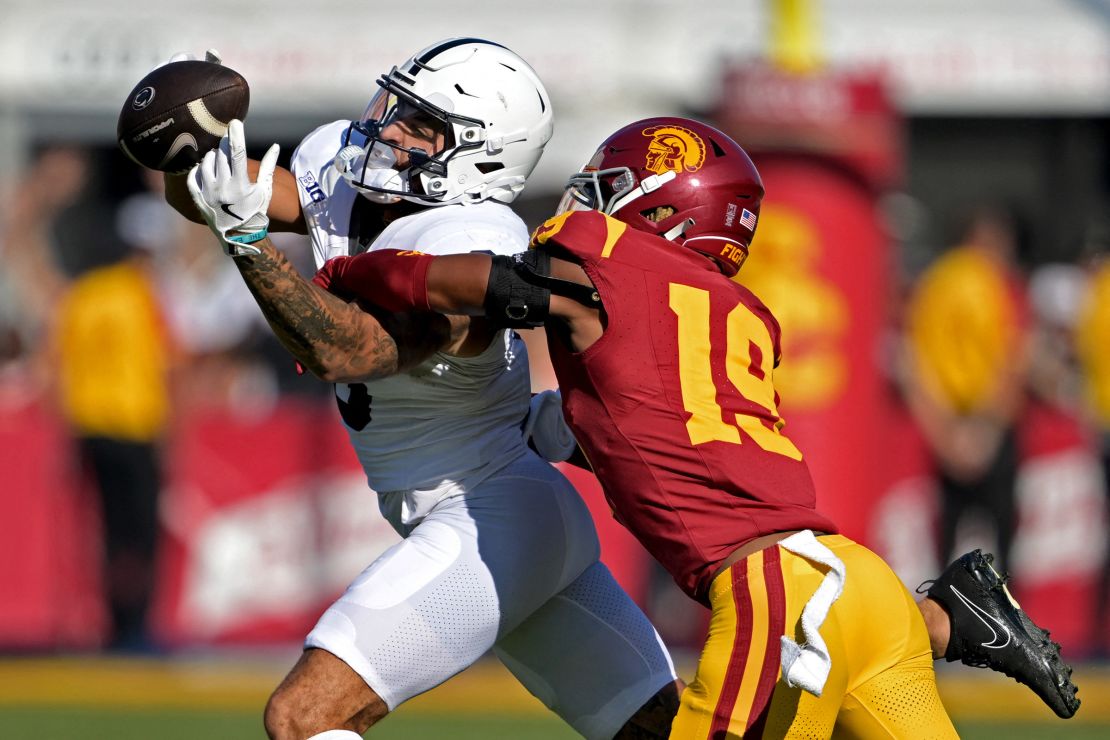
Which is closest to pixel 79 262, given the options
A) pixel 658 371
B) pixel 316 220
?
pixel 316 220

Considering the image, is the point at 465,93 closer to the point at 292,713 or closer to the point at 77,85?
the point at 292,713

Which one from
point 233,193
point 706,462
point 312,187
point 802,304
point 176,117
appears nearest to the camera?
point 233,193

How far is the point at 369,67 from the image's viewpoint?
10.9 m

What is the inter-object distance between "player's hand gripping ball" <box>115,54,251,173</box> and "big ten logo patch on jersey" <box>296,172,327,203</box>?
346mm

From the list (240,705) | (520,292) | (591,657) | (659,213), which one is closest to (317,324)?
(520,292)

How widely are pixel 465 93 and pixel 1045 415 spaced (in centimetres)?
531

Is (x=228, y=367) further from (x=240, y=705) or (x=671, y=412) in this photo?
(x=671, y=412)

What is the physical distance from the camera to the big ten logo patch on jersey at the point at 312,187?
3836 mm

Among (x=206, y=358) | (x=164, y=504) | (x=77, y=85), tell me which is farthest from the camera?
(x=77, y=85)

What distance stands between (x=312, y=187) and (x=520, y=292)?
90 centimetres

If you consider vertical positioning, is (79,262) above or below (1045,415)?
below

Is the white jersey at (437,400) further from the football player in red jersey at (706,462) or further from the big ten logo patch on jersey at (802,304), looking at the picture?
the big ten logo patch on jersey at (802,304)

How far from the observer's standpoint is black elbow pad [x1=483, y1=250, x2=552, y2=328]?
3.17m

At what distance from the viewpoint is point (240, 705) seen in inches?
270
